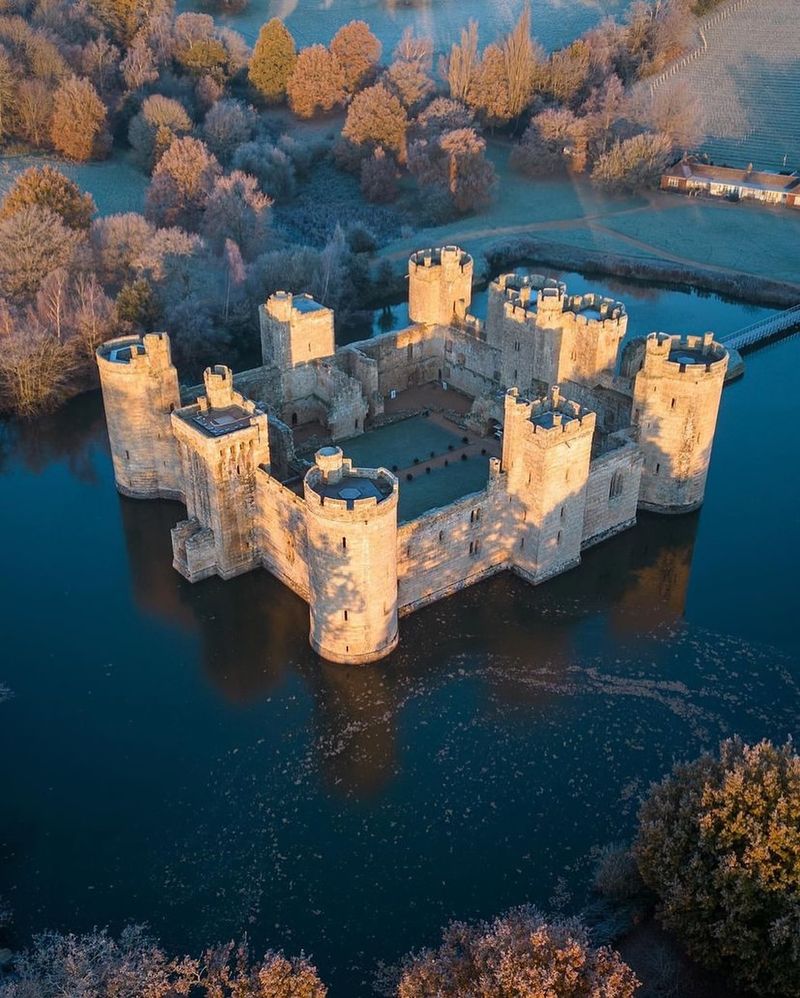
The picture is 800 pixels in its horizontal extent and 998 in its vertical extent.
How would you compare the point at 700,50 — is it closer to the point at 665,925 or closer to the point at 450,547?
the point at 450,547

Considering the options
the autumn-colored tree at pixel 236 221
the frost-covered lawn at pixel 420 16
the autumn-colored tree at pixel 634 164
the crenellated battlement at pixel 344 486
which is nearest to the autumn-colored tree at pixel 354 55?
the frost-covered lawn at pixel 420 16

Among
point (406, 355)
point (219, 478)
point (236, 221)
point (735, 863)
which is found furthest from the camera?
point (236, 221)

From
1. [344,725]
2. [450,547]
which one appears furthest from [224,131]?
[344,725]

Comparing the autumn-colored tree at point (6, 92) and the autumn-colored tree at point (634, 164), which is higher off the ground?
the autumn-colored tree at point (6, 92)

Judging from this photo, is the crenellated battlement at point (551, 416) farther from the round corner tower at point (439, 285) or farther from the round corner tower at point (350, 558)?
the round corner tower at point (439, 285)

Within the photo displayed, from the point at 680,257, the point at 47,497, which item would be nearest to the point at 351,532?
the point at 47,497

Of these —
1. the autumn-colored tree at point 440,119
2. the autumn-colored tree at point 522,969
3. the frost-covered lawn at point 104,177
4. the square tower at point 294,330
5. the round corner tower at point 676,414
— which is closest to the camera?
the autumn-colored tree at point 522,969

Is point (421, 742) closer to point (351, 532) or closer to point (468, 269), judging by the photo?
point (351, 532)
